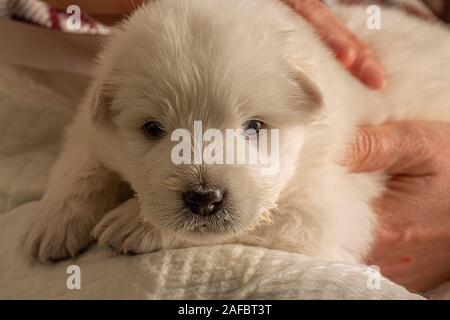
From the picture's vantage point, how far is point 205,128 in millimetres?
1309

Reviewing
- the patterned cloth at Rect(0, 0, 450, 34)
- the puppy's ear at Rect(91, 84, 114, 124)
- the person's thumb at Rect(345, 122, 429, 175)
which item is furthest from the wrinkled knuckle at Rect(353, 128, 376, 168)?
the patterned cloth at Rect(0, 0, 450, 34)

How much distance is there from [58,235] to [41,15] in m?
0.97

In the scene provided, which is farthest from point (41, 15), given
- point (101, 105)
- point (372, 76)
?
point (372, 76)

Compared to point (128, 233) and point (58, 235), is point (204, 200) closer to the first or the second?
point (128, 233)

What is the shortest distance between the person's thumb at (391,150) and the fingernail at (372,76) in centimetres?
14

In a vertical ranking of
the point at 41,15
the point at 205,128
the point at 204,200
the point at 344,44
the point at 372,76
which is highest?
the point at 41,15

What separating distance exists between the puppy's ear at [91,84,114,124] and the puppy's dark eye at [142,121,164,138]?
14 cm

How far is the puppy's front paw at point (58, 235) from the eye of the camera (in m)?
1.47

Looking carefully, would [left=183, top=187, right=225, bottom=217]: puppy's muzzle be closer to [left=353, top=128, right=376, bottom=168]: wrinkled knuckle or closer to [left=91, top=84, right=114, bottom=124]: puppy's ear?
[left=91, top=84, right=114, bottom=124]: puppy's ear

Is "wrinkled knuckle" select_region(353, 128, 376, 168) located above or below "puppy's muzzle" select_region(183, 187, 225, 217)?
above

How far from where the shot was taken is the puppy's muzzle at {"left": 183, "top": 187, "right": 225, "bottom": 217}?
4.09ft

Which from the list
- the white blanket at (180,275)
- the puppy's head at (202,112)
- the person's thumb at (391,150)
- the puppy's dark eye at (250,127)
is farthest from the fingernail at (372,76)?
the white blanket at (180,275)

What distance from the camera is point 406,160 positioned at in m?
1.86
